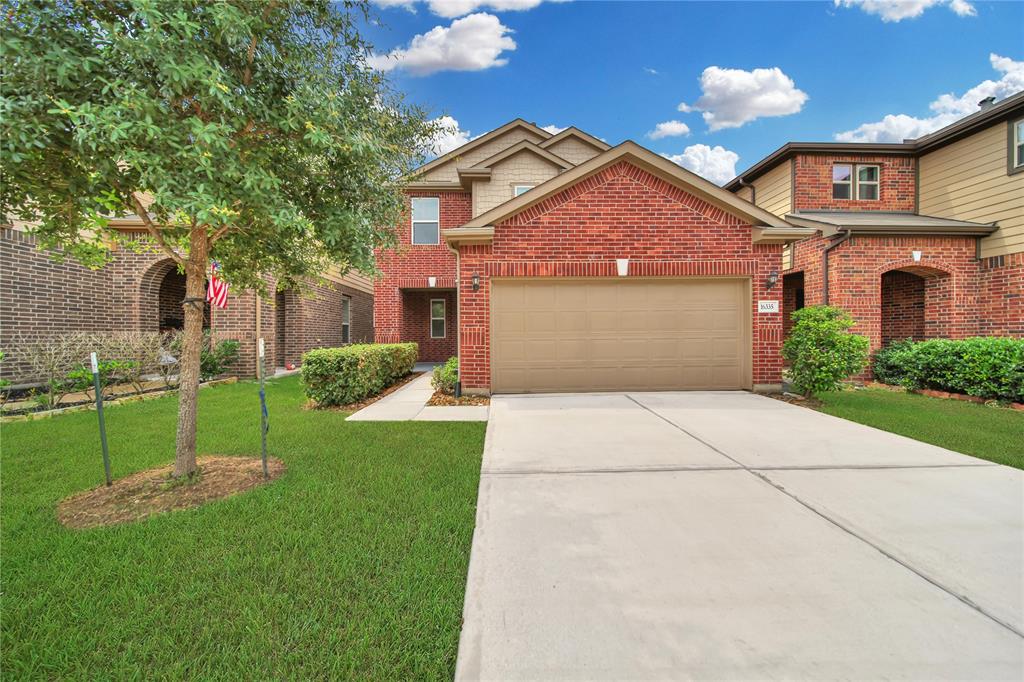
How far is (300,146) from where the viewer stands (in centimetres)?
365

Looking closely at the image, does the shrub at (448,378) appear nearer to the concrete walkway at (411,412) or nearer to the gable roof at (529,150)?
the concrete walkway at (411,412)

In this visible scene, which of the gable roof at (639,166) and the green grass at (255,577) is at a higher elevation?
the gable roof at (639,166)

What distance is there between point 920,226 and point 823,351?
6159 mm

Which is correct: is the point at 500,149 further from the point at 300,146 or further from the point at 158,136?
the point at 158,136

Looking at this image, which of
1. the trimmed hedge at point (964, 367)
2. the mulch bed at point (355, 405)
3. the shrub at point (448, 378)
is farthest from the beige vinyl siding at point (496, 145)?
the trimmed hedge at point (964, 367)

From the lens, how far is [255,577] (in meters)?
2.40

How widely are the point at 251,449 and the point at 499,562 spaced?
3.94 metres

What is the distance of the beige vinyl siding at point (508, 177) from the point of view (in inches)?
479

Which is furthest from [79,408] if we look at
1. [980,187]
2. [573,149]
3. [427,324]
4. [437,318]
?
[980,187]

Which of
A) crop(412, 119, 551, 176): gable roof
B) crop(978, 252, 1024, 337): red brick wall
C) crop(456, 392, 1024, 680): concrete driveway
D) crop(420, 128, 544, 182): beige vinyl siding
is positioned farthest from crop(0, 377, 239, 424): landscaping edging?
crop(978, 252, 1024, 337): red brick wall

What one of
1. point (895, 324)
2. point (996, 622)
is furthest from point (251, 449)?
point (895, 324)

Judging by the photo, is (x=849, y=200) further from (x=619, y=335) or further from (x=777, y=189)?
(x=619, y=335)

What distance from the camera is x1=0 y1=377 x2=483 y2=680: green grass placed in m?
1.84

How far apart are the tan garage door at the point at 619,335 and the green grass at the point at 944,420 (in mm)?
1893
